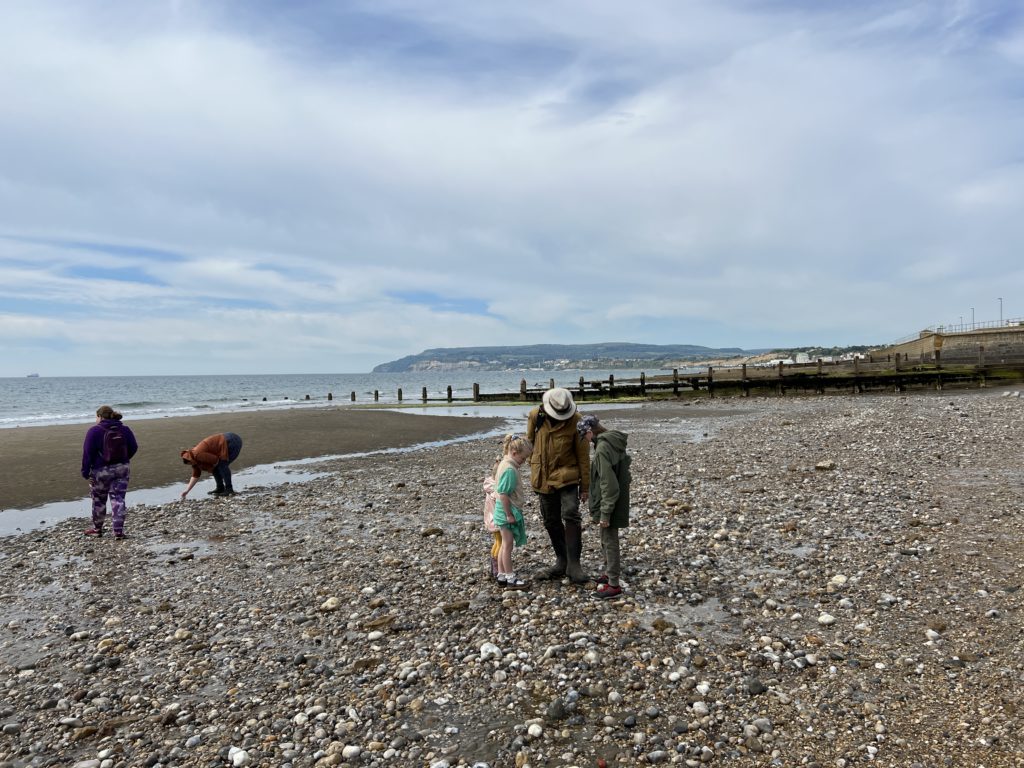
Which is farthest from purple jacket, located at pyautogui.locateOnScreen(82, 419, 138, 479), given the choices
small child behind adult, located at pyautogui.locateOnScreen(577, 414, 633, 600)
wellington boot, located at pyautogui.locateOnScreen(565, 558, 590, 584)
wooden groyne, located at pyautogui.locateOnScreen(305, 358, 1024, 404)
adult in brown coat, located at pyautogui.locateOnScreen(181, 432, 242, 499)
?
wooden groyne, located at pyautogui.locateOnScreen(305, 358, 1024, 404)

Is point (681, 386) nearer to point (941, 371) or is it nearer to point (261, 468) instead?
point (941, 371)

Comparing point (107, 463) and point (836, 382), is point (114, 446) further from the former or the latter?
point (836, 382)

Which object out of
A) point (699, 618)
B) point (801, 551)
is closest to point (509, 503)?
point (699, 618)

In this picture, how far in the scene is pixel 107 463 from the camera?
39.5 feet

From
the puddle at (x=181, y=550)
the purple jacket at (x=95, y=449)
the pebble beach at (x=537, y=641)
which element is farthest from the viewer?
the purple jacket at (x=95, y=449)

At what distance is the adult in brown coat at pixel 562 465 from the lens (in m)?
7.60

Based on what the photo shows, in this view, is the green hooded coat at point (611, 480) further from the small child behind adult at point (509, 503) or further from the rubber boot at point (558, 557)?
the small child behind adult at point (509, 503)

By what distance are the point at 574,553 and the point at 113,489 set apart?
30.8 ft

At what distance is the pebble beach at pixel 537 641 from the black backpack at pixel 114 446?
1.56 metres

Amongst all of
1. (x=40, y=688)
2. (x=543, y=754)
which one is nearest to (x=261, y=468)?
(x=40, y=688)

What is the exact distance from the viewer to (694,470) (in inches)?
622

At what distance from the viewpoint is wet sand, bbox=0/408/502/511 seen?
60.9ft

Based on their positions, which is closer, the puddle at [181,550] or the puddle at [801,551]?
the puddle at [801,551]

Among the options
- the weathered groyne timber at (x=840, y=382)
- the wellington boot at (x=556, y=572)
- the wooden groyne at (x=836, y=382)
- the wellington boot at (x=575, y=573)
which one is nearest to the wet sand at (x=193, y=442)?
the wooden groyne at (x=836, y=382)
